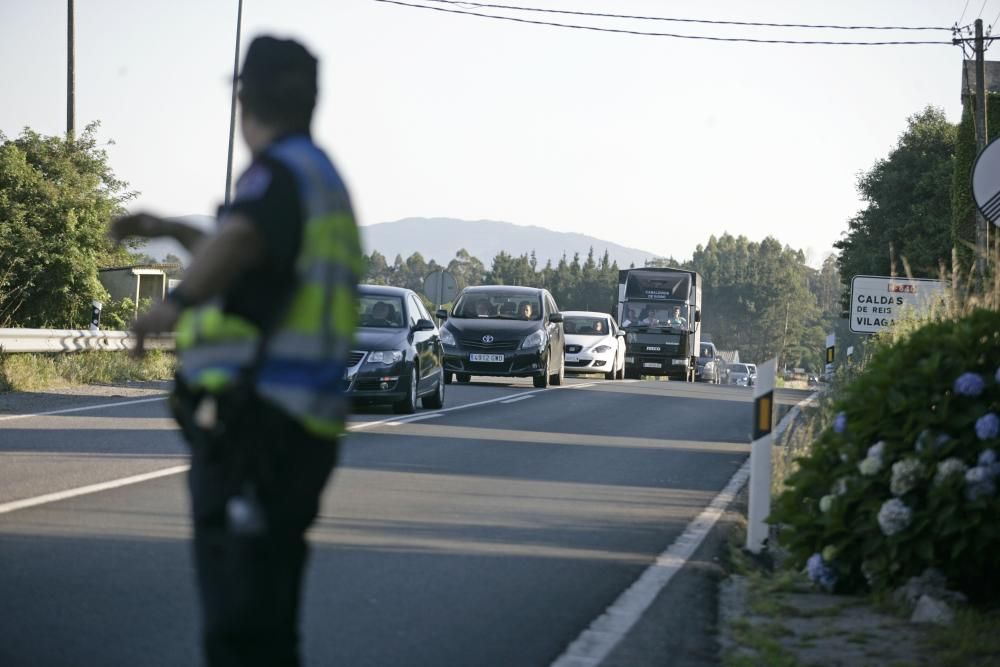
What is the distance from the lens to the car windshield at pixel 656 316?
4725cm

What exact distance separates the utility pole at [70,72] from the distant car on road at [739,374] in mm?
50538

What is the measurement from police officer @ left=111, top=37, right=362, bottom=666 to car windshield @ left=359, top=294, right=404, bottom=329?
15.0 metres

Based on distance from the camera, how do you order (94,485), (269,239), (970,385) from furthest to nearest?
1. (94,485)
2. (970,385)
3. (269,239)

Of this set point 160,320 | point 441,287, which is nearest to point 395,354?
point 160,320

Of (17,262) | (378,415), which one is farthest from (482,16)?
(378,415)

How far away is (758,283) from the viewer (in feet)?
641

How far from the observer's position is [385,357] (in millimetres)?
17547

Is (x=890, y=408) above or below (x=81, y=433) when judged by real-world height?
above

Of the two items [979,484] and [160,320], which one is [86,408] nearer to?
[979,484]

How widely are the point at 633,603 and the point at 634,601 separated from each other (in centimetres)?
6

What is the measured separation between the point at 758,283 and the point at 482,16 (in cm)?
16624

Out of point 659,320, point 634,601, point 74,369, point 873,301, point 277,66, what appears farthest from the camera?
point 659,320

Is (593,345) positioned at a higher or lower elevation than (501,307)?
lower

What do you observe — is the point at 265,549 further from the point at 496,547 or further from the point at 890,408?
the point at 496,547
